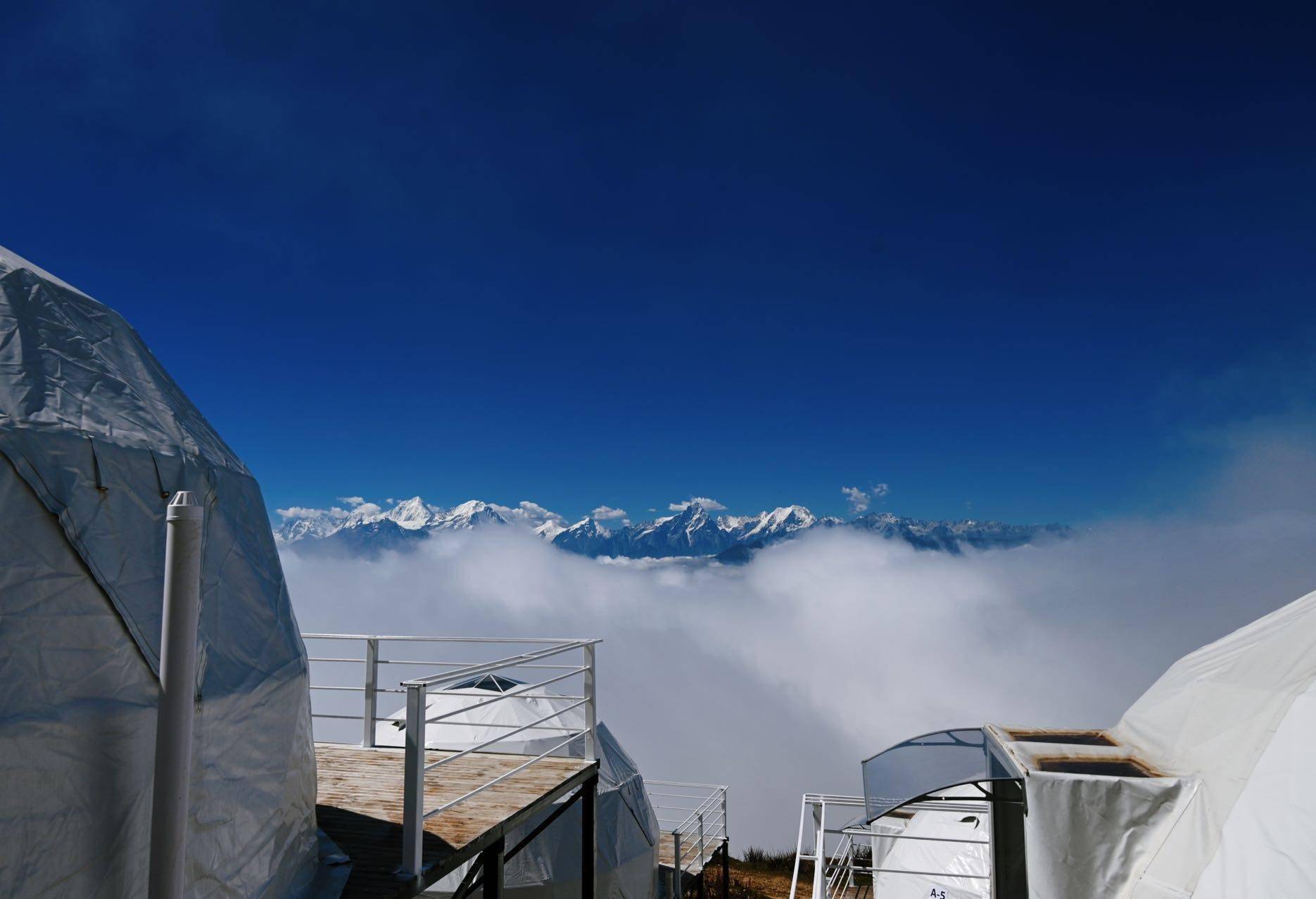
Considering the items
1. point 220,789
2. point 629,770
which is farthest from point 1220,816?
point 629,770

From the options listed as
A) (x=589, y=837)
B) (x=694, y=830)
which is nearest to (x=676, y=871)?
(x=694, y=830)

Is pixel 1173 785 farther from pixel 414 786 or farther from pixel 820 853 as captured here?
pixel 414 786

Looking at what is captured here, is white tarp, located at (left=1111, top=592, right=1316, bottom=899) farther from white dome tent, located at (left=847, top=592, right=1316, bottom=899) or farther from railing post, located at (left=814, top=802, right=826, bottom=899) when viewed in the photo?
railing post, located at (left=814, top=802, right=826, bottom=899)

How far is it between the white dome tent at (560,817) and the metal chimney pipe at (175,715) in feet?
25.2

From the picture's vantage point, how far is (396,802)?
619 centimetres

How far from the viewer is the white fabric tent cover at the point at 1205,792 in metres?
5.55

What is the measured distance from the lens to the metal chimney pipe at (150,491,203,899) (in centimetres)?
265

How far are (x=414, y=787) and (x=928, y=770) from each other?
6.21 meters

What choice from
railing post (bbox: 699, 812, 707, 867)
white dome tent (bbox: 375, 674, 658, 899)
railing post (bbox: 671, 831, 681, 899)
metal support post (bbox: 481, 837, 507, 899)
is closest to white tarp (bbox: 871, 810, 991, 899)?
railing post (bbox: 699, 812, 707, 867)

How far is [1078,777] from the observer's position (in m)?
7.05

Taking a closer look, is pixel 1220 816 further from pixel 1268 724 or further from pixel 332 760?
pixel 332 760

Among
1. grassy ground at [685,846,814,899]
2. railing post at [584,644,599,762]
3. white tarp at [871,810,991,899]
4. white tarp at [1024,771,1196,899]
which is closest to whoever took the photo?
white tarp at [1024,771,1196,899]

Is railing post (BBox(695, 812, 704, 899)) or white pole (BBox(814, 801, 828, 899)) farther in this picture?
railing post (BBox(695, 812, 704, 899))

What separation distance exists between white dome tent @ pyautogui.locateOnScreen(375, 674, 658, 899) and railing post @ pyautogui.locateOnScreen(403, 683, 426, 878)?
536cm
